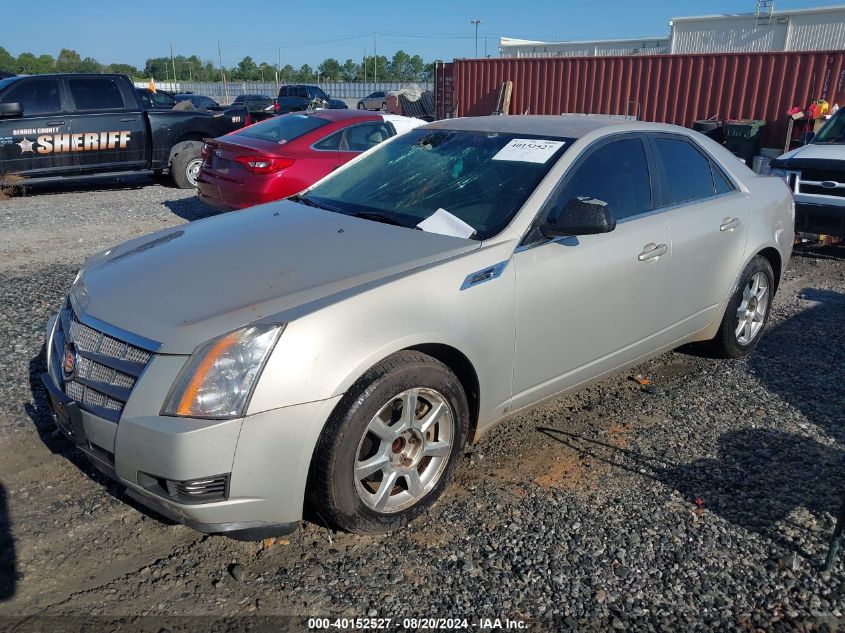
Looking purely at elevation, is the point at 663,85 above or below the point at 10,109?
above

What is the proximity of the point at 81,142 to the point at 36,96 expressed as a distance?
2.80 feet

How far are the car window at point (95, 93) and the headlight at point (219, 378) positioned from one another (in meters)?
9.80

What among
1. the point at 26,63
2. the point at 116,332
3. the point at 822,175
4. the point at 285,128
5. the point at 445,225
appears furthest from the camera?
the point at 26,63

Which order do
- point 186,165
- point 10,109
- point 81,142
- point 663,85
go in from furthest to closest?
point 663,85, point 186,165, point 81,142, point 10,109

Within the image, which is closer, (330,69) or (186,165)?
(186,165)

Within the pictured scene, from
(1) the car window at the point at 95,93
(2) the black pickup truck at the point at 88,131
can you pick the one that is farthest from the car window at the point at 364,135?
(1) the car window at the point at 95,93

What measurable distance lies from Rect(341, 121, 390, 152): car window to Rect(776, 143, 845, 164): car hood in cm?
486

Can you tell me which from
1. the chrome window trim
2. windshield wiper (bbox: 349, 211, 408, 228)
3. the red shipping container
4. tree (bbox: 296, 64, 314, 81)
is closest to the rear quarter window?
windshield wiper (bbox: 349, 211, 408, 228)

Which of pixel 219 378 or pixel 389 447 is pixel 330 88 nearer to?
pixel 389 447

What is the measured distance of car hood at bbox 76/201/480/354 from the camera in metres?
2.63

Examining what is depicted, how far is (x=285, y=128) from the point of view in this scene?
344 inches

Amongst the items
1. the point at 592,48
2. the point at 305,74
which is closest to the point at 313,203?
the point at 592,48

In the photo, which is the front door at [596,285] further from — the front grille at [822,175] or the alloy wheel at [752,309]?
the front grille at [822,175]

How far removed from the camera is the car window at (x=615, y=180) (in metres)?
3.59
